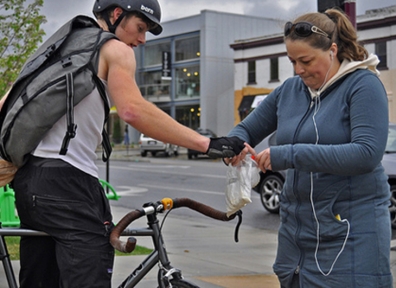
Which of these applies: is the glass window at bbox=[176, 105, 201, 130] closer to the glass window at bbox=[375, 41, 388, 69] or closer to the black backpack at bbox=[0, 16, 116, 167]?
the glass window at bbox=[375, 41, 388, 69]

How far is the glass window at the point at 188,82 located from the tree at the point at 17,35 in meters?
37.2

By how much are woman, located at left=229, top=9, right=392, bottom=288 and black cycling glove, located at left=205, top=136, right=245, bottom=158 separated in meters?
0.08

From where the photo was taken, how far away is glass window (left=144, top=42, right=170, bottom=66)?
51781 mm

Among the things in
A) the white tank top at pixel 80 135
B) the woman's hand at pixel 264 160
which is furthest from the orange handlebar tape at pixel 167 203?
the woman's hand at pixel 264 160

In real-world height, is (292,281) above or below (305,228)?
below

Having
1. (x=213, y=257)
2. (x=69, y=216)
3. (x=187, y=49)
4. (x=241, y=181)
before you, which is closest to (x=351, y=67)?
(x=241, y=181)

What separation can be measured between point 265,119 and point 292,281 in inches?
30.5

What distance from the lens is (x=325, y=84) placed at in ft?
9.25

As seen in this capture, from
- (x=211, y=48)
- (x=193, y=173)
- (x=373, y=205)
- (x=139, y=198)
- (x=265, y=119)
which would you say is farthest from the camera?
(x=211, y=48)

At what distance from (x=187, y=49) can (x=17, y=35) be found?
1513 inches

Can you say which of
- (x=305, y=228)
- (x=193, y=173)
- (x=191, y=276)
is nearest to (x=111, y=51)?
(x=305, y=228)

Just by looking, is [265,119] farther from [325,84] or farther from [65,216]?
[65,216]

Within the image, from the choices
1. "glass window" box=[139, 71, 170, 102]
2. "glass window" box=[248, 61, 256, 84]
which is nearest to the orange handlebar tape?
"glass window" box=[248, 61, 256, 84]

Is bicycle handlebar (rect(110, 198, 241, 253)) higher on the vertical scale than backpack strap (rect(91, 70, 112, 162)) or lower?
lower
